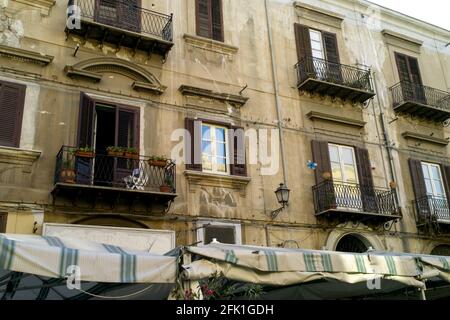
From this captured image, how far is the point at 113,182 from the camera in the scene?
1057 cm

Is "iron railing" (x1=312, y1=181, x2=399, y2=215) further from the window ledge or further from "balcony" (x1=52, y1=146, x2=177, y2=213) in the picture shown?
the window ledge

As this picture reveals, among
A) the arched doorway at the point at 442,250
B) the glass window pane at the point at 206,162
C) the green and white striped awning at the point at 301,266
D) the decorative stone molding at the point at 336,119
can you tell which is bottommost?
the green and white striped awning at the point at 301,266

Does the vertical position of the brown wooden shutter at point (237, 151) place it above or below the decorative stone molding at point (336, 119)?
below

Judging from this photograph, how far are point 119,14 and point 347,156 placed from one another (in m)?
7.88

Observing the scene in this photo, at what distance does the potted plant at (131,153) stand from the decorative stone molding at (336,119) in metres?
5.86

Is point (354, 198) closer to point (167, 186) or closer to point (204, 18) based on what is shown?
point (167, 186)

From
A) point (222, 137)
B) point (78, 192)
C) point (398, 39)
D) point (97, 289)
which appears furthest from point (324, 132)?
point (97, 289)

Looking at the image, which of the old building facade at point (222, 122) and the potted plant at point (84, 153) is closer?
the potted plant at point (84, 153)

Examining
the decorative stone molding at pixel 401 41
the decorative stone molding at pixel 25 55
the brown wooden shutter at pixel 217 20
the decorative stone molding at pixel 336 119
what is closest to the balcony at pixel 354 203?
the decorative stone molding at pixel 336 119

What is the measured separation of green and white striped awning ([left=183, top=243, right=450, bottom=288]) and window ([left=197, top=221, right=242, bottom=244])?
3789 mm

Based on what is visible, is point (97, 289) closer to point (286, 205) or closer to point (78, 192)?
point (78, 192)

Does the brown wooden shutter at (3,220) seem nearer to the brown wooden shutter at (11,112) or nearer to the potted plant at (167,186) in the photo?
the brown wooden shutter at (11,112)

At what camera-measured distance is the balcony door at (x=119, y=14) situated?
12.3 meters

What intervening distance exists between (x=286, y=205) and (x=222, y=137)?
8.31 ft
